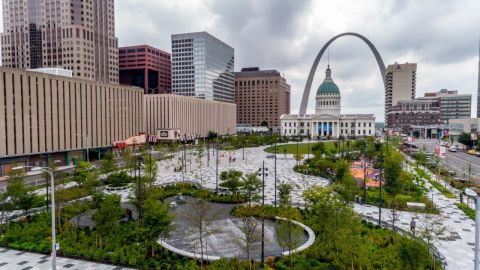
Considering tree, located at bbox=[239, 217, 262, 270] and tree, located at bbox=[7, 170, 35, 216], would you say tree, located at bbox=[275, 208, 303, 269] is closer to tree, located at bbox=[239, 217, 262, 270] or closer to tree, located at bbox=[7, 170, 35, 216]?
tree, located at bbox=[239, 217, 262, 270]

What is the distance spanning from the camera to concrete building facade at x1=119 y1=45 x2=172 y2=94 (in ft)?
545

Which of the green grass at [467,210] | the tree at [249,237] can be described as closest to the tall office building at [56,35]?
the tree at [249,237]

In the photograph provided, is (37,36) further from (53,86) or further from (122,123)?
(53,86)

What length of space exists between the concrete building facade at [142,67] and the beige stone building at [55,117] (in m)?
79.1

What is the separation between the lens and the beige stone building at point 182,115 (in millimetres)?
A: 121875

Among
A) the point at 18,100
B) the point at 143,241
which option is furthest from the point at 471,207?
the point at 18,100

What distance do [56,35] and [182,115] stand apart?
59259mm

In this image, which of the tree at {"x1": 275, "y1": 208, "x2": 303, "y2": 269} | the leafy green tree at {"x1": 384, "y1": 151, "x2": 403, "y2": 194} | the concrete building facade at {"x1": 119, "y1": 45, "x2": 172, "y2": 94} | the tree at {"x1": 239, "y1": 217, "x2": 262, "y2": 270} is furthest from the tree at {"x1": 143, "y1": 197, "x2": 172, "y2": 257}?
the concrete building facade at {"x1": 119, "y1": 45, "x2": 172, "y2": 94}

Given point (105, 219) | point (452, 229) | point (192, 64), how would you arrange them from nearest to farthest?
point (105, 219) → point (452, 229) → point (192, 64)

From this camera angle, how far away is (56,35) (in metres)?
126

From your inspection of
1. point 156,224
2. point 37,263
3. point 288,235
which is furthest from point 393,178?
point 37,263

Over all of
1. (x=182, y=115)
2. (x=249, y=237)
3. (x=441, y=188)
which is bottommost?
(x=441, y=188)

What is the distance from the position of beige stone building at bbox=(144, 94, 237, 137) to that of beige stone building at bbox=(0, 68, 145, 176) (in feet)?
97.9

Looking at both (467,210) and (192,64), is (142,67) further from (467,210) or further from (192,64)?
(467,210)
